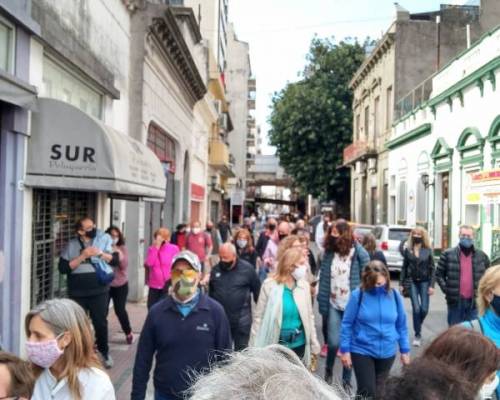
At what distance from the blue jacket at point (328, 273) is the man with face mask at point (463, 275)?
1597 mm

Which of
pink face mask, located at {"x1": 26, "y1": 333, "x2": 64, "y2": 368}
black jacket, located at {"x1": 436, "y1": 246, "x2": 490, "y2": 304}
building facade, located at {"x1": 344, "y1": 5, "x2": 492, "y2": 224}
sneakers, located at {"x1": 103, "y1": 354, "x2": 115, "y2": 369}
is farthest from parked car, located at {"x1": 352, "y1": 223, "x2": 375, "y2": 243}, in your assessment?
building facade, located at {"x1": 344, "y1": 5, "x2": 492, "y2": 224}

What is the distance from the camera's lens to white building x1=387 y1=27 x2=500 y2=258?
54.4 feet

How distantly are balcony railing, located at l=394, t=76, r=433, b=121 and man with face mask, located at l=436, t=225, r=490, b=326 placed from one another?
54.8 ft

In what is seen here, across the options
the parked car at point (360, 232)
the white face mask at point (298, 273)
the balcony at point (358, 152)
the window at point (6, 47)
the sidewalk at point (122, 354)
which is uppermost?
the balcony at point (358, 152)

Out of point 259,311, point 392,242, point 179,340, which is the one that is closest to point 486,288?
point 259,311

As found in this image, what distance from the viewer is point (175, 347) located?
4.27m

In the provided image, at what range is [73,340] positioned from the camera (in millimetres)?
3277

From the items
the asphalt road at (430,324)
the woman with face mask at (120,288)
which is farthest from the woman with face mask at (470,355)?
the woman with face mask at (120,288)

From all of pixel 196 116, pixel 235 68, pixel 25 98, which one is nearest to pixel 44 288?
pixel 25 98

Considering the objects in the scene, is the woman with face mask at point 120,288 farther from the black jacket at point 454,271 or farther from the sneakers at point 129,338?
the black jacket at point 454,271

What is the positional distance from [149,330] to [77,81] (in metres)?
6.23

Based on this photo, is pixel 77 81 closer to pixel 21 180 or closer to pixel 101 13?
pixel 101 13

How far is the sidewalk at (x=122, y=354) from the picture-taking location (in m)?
7.00

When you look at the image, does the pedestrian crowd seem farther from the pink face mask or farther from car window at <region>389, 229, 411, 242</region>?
car window at <region>389, 229, 411, 242</region>
